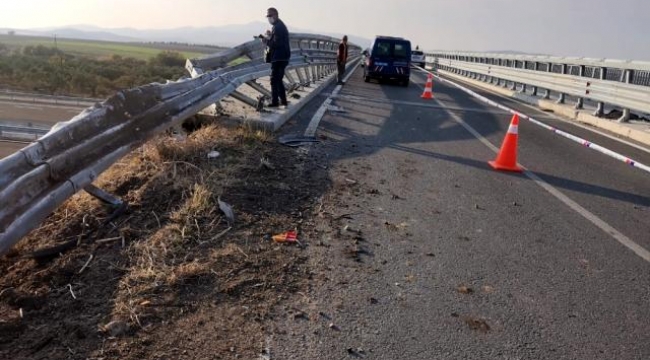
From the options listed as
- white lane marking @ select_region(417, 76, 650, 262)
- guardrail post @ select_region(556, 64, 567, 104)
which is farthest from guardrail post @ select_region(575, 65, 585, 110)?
white lane marking @ select_region(417, 76, 650, 262)

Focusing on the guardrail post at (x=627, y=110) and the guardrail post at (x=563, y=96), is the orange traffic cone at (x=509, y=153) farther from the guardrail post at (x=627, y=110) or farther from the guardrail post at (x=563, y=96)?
the guardrail post at (x=563, y=96)

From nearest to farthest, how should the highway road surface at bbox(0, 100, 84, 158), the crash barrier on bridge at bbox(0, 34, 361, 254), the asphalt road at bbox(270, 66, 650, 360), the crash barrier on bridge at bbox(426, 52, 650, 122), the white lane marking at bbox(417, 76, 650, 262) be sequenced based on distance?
the asphalt road at bbox(270, 66, 650, 360) → the crash barrier on bridge at bbox(0, 34, 361, 254) → the white lane marking at bbox(417, 76, 650, 262) → the crash barrier on bridge at bbox(426, 52, 650, 122) → the highway road surface at bbox(0, 100, 84, 158)

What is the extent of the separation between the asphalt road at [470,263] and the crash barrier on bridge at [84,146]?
69.2 inches

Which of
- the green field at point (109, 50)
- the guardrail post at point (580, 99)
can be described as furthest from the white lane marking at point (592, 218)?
the green field at point (109, 50)

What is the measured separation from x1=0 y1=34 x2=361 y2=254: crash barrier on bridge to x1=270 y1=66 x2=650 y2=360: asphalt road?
1759 millimetres

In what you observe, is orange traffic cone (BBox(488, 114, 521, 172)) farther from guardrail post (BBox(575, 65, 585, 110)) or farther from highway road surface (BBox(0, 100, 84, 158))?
highway road surface (BBox(0, 100, 84, 158))

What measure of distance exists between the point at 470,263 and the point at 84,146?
3147mm

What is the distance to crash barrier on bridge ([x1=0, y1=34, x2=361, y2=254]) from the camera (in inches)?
122

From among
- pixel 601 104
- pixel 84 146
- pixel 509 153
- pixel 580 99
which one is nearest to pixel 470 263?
pixel 84 146

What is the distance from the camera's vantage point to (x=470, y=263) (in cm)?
389

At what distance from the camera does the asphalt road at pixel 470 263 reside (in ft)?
9.32

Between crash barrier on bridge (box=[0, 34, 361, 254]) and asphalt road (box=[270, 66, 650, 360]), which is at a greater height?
crash barrier on bridge (box=[0, 34, 361, 254])

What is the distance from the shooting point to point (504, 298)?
11.0 ft

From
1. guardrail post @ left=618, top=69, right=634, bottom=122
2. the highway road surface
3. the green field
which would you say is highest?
the green field
